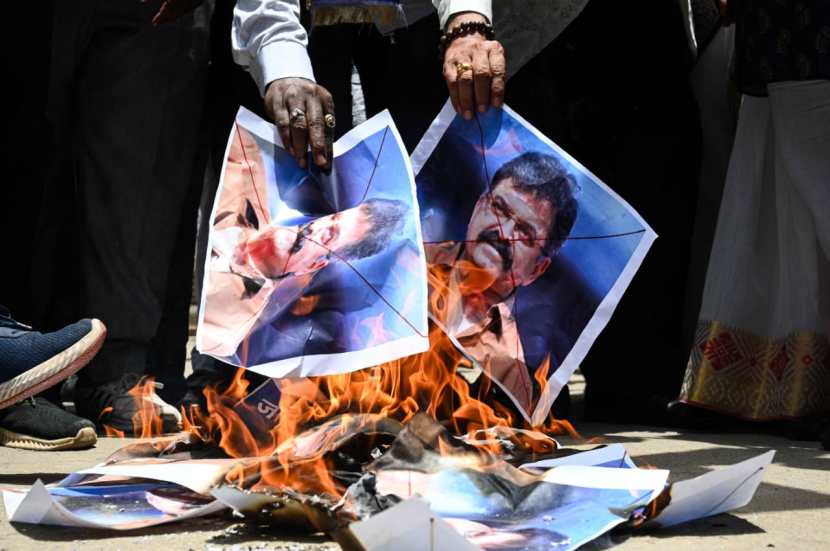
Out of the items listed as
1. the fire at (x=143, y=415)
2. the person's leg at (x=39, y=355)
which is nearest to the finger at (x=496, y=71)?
the person's leg at (x=39, y=355)

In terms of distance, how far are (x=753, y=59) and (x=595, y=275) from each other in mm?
1052

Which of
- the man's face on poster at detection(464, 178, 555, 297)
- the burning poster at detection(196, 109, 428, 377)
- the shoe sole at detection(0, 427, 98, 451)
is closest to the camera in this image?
the burning poster at detection(196, 109, 428, 377)

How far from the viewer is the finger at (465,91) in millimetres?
2605

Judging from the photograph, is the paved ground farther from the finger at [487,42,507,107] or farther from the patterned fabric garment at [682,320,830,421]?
the finger at [487,42,507,107]

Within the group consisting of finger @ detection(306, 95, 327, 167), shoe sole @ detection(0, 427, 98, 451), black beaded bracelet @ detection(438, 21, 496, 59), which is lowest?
shoe sole @ detection(0, 427, 98, 451)

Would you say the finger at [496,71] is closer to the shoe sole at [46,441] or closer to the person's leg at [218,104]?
the person's leg at [218,104]

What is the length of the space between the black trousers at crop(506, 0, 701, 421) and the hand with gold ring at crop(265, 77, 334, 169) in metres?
1.12

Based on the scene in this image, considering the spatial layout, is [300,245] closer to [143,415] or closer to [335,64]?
[335,64]

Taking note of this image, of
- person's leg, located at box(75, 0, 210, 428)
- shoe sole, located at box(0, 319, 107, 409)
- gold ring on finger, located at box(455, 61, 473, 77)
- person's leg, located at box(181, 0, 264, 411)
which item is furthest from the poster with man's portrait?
person's leg, located at box(75, 0, 210, 428)

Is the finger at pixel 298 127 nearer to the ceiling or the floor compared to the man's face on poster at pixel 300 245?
nearer to the ceiling

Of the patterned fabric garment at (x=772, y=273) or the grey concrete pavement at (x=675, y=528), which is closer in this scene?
the grey concrete pavement at (x=675, y=528)

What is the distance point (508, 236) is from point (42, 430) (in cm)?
122

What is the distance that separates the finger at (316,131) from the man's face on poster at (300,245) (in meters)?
0.14

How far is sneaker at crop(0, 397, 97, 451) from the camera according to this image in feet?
10.0
